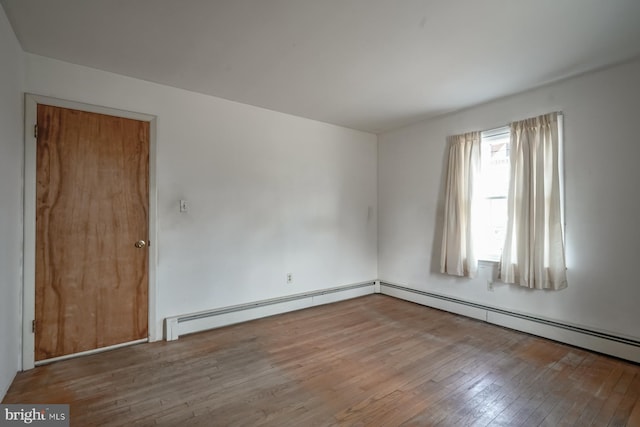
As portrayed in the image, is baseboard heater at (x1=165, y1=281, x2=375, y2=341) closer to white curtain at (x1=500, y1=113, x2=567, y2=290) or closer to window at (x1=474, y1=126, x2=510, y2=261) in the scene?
window at (x1=474, y1=126, x2=510, y2=261)

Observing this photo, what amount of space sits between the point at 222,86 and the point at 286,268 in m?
2.32

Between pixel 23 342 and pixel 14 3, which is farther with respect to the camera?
pixel 23 342

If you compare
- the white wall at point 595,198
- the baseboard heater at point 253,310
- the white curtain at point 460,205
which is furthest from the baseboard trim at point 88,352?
the white wall at point 595,198

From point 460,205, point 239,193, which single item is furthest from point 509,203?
point 239,193

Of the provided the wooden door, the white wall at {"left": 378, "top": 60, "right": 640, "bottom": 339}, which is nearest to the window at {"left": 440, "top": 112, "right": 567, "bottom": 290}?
the white wall at {"left": 378, "top": 60, "right": 640, "bottom": 339}

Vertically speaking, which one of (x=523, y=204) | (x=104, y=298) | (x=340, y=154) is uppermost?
(x=340, y=154)

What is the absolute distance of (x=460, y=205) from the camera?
392 cm

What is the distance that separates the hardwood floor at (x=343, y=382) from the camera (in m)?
1.96

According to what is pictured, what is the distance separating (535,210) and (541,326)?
123cm

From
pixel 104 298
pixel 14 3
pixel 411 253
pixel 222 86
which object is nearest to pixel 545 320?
pixel 411 253

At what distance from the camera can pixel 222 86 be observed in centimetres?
323

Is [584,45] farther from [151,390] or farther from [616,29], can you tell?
[151,390]

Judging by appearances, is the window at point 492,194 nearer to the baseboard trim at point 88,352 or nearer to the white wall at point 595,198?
the white wall at point 595,198

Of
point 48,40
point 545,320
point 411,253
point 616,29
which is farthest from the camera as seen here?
point 411,253
